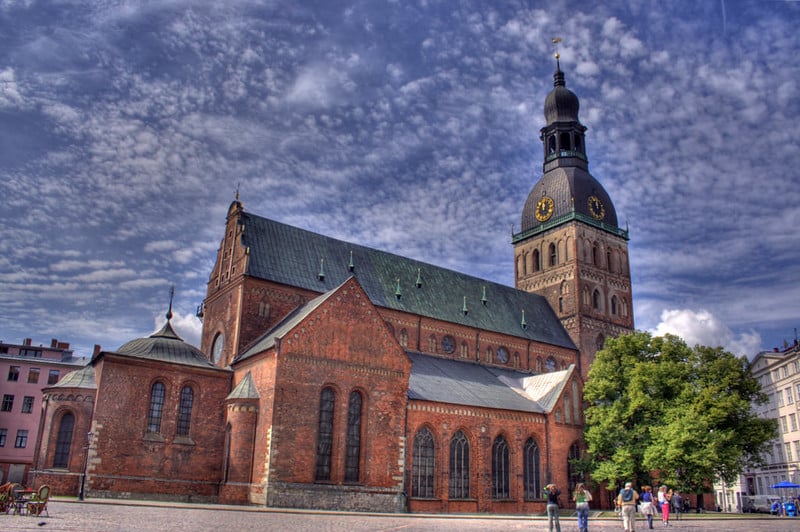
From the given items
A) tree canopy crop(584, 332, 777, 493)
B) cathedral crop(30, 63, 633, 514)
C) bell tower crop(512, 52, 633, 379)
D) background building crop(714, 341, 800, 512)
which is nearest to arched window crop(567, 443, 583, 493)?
cathedral crop(30, 63, 633, 514)

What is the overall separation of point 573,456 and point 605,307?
20.4 m

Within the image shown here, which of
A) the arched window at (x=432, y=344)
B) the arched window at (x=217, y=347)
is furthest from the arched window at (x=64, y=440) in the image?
the arched window at (x=432, y=344)

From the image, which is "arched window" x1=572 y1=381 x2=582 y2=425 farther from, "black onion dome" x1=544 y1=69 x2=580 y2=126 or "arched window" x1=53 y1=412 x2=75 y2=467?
"arched window" x1=53 y1=412 x2=75 y2=467

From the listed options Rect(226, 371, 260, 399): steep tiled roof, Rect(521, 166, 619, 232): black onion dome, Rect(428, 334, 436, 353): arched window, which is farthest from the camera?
Rect(521, 166, 619, 232): black onion dome

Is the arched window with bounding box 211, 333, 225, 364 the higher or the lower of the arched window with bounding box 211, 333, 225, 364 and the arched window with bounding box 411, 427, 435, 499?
the higher

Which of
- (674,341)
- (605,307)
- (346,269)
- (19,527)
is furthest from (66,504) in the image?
(605,307)

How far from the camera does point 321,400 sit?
3591 centimetres

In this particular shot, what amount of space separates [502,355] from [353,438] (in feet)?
70.2

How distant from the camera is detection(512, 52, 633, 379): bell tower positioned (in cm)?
6119

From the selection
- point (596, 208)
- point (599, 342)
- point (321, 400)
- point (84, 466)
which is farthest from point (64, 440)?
point (596, 208)

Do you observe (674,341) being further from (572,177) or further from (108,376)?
(108,376)

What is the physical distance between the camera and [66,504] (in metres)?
28.1

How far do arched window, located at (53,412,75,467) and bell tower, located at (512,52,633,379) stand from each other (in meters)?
40.7

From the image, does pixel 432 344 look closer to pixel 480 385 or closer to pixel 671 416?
pixel 480 385
